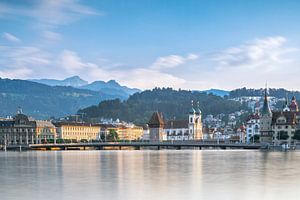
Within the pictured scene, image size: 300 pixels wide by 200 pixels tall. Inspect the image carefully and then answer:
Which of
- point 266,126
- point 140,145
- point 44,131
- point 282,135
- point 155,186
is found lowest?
point 140,145

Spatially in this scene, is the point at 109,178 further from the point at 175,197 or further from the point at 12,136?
the point at 12,136

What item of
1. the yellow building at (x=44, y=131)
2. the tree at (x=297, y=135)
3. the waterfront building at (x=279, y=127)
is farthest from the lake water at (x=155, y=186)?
the yellow building at (x=44, y=131)

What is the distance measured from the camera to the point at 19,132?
601 feet

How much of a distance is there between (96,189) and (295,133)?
10789cm

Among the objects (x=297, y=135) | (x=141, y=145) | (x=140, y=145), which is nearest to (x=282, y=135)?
(x=297, y=135)

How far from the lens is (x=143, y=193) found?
3525 centimetres

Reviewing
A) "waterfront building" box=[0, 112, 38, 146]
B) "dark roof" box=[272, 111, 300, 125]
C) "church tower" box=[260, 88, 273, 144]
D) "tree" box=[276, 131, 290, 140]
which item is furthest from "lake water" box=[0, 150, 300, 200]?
"waterfront building" box=[0, 112, 38, 146]

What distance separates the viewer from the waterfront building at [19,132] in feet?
598

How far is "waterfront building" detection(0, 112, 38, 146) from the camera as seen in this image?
18238 cm

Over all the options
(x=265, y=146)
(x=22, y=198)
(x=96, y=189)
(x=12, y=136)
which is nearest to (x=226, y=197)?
(x=96, y=189)

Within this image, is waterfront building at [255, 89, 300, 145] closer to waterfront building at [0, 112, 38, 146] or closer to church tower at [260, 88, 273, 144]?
church tower at [260, 88, 273, 144]

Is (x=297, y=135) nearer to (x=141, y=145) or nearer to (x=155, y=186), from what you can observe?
(x=141, y=145)

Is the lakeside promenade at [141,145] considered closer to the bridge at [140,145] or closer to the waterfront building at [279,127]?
the bridge at [140,145]

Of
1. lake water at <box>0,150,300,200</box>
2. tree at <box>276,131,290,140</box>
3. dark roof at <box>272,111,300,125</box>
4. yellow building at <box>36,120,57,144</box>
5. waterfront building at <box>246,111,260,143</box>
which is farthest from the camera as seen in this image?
yellow building at <box>36,120,57,144</box>
